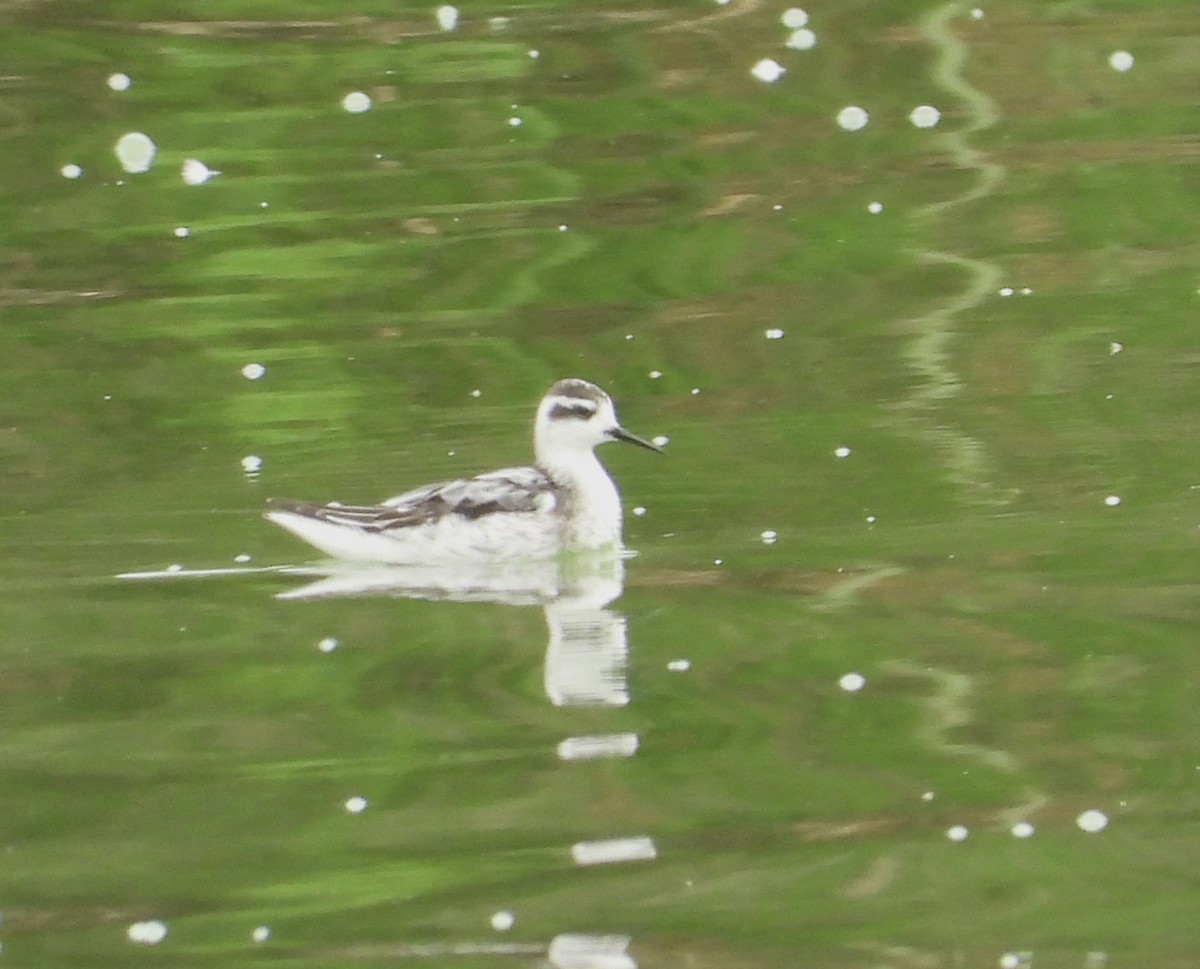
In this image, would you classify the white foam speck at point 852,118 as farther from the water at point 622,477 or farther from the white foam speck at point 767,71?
the white foam speck at point 767,71

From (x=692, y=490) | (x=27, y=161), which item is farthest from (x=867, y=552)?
(x=27, y=161)

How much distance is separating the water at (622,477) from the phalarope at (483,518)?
169 mm

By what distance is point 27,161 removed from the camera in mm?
13266

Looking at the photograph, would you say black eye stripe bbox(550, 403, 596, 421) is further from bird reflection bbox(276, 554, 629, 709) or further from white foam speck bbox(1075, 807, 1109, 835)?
white foam speck bbox(1075, 807, 1109, 835)

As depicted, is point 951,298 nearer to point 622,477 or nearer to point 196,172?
point 622,477

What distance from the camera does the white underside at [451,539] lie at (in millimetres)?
8367

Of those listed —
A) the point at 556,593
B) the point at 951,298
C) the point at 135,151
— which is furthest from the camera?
the point at 135,151

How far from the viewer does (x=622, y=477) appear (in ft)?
31.3

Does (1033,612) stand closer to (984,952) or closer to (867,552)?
(867,552)

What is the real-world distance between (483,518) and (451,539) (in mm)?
128

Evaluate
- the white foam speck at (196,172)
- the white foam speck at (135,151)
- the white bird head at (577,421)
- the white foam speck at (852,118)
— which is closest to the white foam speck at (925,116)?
the white foam speck at (852,118)

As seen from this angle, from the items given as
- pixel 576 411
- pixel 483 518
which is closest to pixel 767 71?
pixel 576 411

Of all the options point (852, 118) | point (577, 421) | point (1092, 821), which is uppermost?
point (852, 118)

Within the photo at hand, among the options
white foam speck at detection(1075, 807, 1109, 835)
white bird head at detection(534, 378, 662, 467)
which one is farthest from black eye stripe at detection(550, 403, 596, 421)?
white foam speck at detection(1075, 807, 1109, 835)
